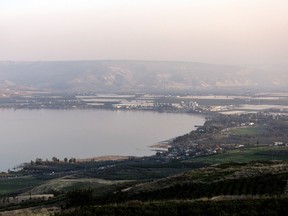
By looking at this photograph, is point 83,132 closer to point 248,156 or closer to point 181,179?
point 248,156

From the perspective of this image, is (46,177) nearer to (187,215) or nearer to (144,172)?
(144,172)

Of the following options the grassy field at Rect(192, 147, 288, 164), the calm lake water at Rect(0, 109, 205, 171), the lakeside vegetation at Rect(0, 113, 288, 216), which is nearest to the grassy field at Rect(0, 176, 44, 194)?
the lakeside vegetation at Rect(0, 113, 288, 216)

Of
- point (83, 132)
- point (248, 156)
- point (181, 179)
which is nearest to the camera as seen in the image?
point (181, 179)

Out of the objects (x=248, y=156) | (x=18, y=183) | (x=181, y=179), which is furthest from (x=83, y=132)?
(x=181, y=179)

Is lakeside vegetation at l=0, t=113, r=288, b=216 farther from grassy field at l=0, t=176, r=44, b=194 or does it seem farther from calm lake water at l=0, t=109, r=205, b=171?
calm lake water at l=0, t=109, r=205, b=171

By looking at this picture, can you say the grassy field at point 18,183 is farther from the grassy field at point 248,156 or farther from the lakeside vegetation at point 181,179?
the grassy field at point 248,156
